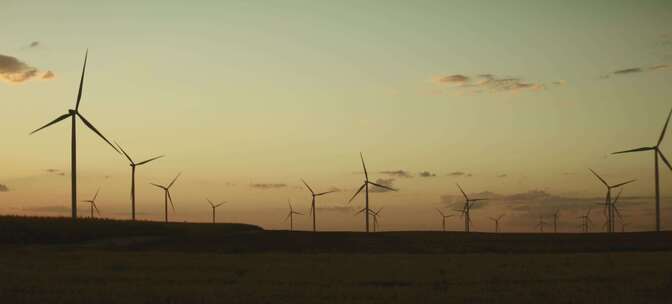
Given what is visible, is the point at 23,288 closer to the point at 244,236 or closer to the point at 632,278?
the point at 632,278

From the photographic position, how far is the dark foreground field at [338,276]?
2809cm

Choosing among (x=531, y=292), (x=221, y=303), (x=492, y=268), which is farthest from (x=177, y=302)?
(x=492, y=268)

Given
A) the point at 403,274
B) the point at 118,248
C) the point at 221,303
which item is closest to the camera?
the point at 221,303

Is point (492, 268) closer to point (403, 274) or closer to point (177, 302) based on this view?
point (403, 274)

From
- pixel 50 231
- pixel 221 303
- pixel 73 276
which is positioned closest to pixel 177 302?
pixel 221 303

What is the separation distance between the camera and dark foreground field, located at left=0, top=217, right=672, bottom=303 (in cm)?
2809

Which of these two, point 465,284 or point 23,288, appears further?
point 465,284

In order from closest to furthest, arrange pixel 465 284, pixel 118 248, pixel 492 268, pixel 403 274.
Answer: pixel 465 284
pixel 403 274
pixel 492 268
pixel 118 248

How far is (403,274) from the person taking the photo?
37625mm

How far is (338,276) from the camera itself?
36312 mm

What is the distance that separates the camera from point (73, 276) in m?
35.0

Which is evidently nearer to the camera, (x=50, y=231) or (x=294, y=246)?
(x=294, y=246)

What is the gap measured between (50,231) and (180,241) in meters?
12.3

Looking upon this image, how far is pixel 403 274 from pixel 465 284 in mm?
4987
